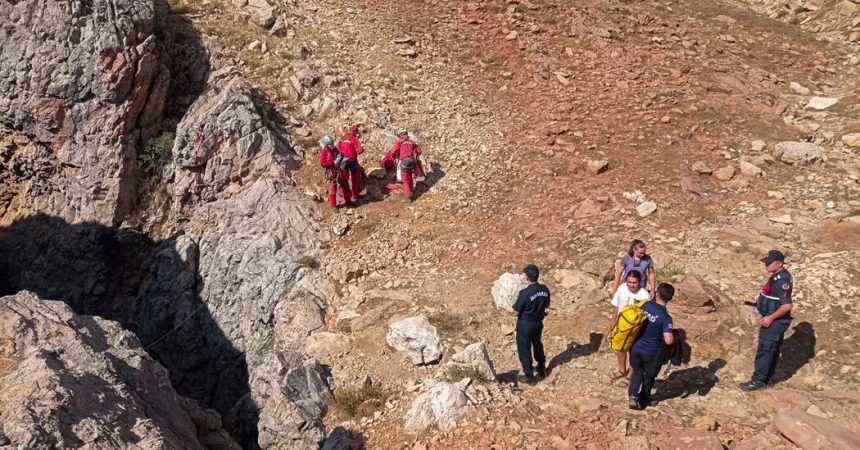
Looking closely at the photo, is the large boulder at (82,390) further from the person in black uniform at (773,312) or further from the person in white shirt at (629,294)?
the person in black uniform at (773,312)

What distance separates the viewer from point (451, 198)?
1384cm

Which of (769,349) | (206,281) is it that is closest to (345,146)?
(206,281)

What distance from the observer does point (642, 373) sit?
7.82 meters

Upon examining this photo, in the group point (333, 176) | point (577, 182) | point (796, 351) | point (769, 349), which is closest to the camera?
point (769, 349)

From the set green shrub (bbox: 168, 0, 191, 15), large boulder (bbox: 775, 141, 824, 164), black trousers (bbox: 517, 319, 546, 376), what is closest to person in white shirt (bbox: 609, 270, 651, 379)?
black trousers (bbox: 517, 319, 546, 376)

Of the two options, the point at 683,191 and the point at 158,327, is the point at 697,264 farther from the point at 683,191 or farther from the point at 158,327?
the point at 158,327

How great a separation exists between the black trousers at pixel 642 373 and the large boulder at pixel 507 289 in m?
3.05

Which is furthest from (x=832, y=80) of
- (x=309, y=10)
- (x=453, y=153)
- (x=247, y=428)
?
(x=247, y=428)

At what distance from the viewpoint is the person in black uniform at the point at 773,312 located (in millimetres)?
7766

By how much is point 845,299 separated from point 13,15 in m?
17.3

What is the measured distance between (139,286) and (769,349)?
1255cm

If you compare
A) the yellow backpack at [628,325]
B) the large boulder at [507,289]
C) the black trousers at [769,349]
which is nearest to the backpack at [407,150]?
the large boulder at [507,289]

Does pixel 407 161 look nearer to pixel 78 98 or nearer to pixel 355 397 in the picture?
pixel 355 397

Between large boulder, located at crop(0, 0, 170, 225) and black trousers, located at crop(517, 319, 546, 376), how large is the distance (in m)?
10.4
